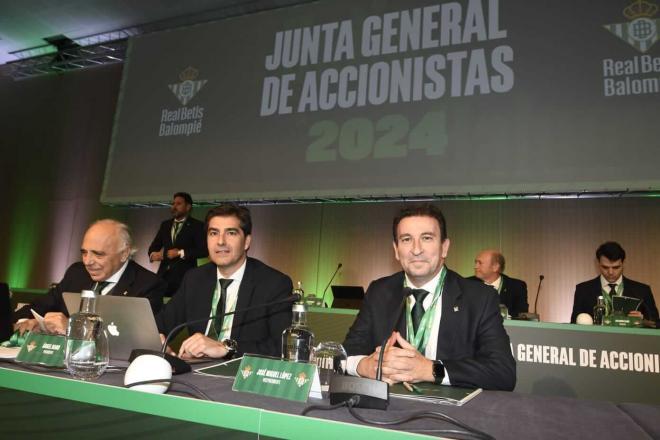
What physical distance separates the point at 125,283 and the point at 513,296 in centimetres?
321

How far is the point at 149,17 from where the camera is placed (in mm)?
6508

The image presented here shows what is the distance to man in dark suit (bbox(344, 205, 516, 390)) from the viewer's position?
5.07ft

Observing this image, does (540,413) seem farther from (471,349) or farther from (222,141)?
(222,141)

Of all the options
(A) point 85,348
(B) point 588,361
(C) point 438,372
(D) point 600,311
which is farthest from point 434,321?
(D) point 600,311

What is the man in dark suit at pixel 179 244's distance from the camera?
4699 millimetres

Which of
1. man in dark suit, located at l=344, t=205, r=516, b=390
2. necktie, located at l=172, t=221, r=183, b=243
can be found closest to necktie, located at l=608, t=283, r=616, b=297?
man in dark suit, located at l=344, t=205, r=516, b=390

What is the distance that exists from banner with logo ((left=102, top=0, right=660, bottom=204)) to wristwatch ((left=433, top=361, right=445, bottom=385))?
112 inches

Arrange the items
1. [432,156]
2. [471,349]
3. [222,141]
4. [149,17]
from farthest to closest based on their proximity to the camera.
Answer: [149,17]
[222,141]
[432,156]
[471,349]

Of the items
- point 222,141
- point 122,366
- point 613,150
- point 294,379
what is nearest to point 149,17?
point 222,141

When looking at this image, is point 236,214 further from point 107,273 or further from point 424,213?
point 424,213

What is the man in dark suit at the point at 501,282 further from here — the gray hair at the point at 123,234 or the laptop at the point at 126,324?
the laptop at the point at 126,324

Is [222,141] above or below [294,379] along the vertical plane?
above

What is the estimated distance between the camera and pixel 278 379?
102 cm

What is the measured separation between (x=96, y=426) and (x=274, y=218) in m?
5.21
